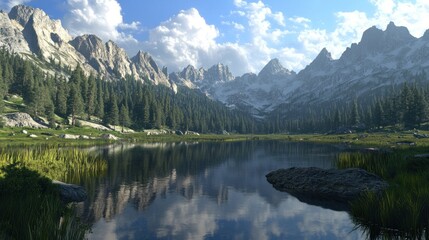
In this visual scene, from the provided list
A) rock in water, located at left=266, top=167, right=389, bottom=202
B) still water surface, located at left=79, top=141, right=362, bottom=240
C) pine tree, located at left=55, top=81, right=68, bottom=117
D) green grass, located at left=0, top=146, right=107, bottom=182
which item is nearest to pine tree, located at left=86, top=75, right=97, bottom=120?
pine tree, located at left=55, top=81, right=68, bottom=117

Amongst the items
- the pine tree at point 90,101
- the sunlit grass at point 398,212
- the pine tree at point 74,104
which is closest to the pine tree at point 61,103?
the pine tree at point 74,104

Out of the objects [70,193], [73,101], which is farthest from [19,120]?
[70,193]

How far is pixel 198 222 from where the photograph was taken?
22484 mm

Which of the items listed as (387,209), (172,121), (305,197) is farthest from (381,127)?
(387,209)

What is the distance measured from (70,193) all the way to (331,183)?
23.1 m

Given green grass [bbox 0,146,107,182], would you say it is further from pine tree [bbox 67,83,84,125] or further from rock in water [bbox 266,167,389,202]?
pine tree [bbox 67,83,84,125]

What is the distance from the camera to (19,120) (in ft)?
370

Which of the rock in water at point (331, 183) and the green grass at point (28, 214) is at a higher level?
the green grass at point (28, 214)

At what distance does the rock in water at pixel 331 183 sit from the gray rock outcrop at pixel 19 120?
101857 mm

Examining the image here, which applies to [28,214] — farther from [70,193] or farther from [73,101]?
[73,101]

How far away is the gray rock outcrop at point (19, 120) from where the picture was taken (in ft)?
356

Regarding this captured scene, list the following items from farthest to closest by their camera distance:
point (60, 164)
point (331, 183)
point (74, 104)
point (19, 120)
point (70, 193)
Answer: point (74, 104)
point (19, 120)
point (60, 164)
point (331, 183)
point (70, 193)

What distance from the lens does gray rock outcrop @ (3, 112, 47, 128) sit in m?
109

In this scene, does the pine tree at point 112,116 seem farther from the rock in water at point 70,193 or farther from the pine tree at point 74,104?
the rock in water at point 70,193
